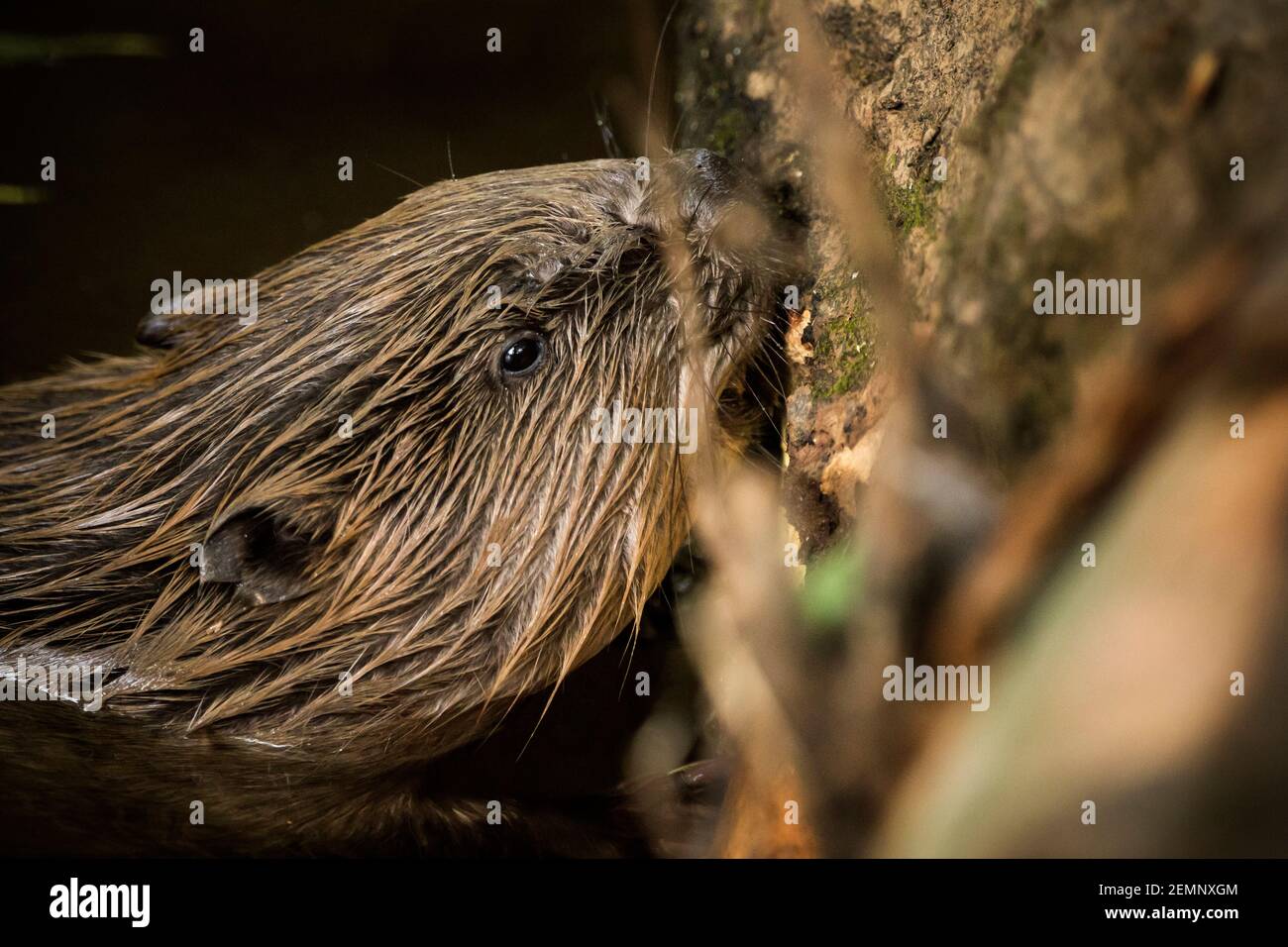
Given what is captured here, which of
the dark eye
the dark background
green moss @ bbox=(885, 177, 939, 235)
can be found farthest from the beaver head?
the dark background

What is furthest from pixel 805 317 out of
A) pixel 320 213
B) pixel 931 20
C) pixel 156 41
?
pixel 156 41

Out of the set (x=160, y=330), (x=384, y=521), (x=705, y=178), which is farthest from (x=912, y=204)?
(x=160, y=330)

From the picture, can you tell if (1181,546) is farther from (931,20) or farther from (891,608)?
(931,20)

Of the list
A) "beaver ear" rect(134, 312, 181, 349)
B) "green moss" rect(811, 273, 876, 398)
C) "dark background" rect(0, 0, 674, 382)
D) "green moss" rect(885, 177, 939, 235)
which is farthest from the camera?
"dark background" rect(0, 0, 674, 382)

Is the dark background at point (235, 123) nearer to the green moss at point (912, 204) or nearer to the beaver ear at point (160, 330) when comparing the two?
the beaver ear at point (160, 330)

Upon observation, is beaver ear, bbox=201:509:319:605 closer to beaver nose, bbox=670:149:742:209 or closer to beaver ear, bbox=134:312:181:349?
beaver ear, bbox=134:312:181:349
